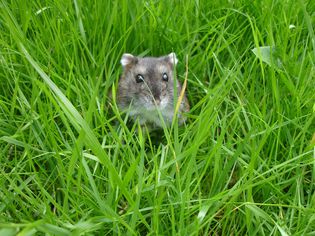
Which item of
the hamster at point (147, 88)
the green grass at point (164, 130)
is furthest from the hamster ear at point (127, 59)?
the green grass at point (164, 130)

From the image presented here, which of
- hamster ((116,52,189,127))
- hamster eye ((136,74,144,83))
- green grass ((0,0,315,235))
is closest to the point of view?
green grass ((0,0,315,235))

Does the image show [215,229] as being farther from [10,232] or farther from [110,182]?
[10,232]

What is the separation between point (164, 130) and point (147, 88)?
1.13m

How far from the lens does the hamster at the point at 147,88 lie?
4.07 m

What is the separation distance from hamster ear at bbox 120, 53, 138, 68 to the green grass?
4.4 inches

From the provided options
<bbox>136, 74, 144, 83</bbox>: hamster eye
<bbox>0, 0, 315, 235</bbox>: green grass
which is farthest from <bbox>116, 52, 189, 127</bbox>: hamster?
<bbox>0, 0, 315, 235</bbox>: green grass

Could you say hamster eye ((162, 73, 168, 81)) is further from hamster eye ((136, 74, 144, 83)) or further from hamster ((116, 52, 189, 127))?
hamster eye ((136, 74, 144, 83))

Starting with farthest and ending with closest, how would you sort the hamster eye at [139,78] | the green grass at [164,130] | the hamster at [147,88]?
the hamster eye at [139,78], the hamster at [147,88], the green grass at [164,130]

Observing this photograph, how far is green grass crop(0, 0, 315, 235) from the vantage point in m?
2.79

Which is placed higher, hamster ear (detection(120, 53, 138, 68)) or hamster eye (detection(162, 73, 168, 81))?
hamster ear (detection(120, 53, 138, 68))

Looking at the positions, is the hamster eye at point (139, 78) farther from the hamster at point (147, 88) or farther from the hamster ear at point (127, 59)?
the hamster ear at point (127, 59)

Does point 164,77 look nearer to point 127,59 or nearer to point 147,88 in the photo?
point 147,88

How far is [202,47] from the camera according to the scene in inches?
182

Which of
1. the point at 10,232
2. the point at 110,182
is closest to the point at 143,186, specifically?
the point at 110,182
